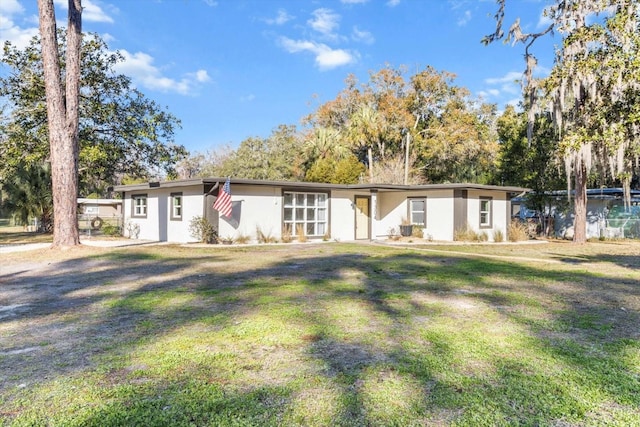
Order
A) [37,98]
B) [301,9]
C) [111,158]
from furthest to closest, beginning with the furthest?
[301,9] → [111,158] → [37,98]

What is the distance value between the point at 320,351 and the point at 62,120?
11.5 meters

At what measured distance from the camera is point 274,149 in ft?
142

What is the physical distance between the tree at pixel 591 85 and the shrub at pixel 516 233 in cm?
227

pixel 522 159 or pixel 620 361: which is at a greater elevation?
pixel 522 159

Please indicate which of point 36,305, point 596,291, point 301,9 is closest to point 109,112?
point 301,9

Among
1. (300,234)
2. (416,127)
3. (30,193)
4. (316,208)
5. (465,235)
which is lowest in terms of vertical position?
(465,235)

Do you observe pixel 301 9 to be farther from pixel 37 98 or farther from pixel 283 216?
pixel 37 98

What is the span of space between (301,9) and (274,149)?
24530 mm

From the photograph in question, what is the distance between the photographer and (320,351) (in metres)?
3.72

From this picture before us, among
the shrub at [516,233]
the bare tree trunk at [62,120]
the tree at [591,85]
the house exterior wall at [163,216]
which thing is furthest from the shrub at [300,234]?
the tree at [591,85]

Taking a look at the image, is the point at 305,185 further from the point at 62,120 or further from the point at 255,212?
the point at 62,120

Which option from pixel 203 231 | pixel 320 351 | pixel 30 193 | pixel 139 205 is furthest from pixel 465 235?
pixel 30 193

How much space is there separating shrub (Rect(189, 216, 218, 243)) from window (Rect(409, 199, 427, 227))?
28.8ft

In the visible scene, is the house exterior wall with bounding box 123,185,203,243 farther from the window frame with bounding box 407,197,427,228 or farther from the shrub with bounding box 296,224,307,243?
the window frame with bounding box 407,197,427,228
